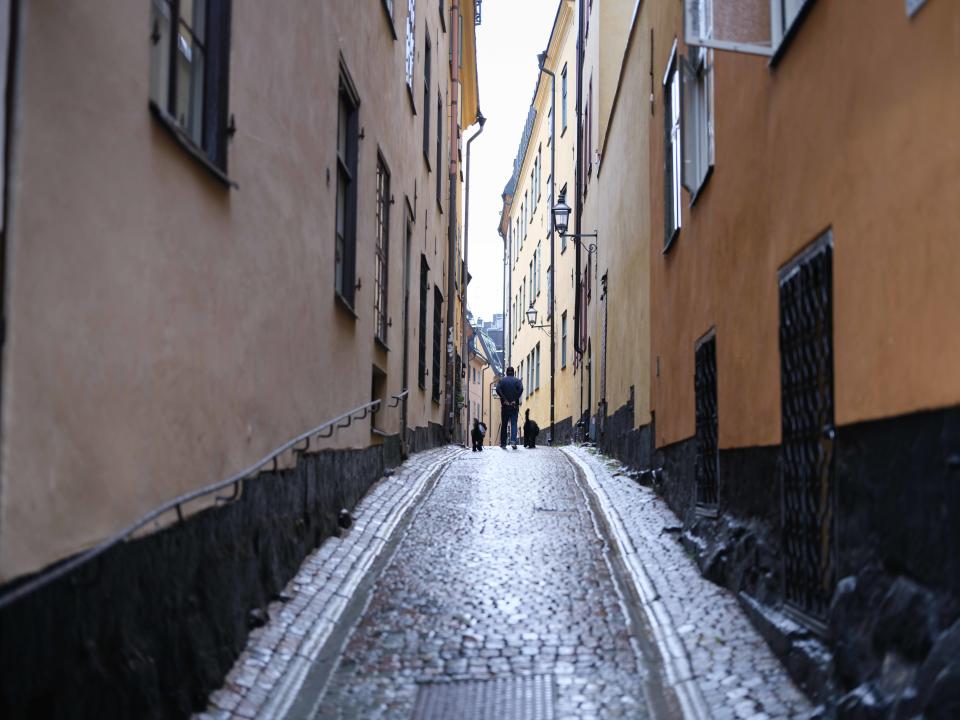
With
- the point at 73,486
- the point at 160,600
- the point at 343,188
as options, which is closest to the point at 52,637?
the point at 73,486

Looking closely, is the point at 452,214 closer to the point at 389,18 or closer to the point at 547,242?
the point at 547,242

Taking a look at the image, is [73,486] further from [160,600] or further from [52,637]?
[160,600]

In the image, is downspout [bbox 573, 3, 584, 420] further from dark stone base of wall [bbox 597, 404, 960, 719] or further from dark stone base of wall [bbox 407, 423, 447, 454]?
dark stone base of wall [bbox 597, 404, 960, 719]

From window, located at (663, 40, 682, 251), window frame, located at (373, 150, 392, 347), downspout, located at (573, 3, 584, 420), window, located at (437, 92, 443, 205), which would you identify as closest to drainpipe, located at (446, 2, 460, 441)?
window, located at (437, 92, 443, 205)

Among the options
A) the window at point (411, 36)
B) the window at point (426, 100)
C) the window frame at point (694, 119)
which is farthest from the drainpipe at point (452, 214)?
the window frame at point (694, 119)

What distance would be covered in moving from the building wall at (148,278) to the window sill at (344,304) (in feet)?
0.53

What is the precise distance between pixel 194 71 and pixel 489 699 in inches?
138

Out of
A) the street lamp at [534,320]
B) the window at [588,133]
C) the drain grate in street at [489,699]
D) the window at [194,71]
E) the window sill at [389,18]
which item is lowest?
the drain grate in street at [489,699]

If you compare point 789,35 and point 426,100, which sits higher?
point 426,100

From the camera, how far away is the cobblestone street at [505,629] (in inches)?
208

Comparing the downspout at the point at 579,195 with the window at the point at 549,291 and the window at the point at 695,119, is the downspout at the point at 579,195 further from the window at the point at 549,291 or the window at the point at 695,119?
the window at the point at 695,119

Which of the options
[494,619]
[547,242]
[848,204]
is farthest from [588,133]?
[848,204]

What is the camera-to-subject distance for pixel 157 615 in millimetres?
4434

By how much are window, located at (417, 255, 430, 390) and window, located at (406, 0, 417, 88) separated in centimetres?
303
